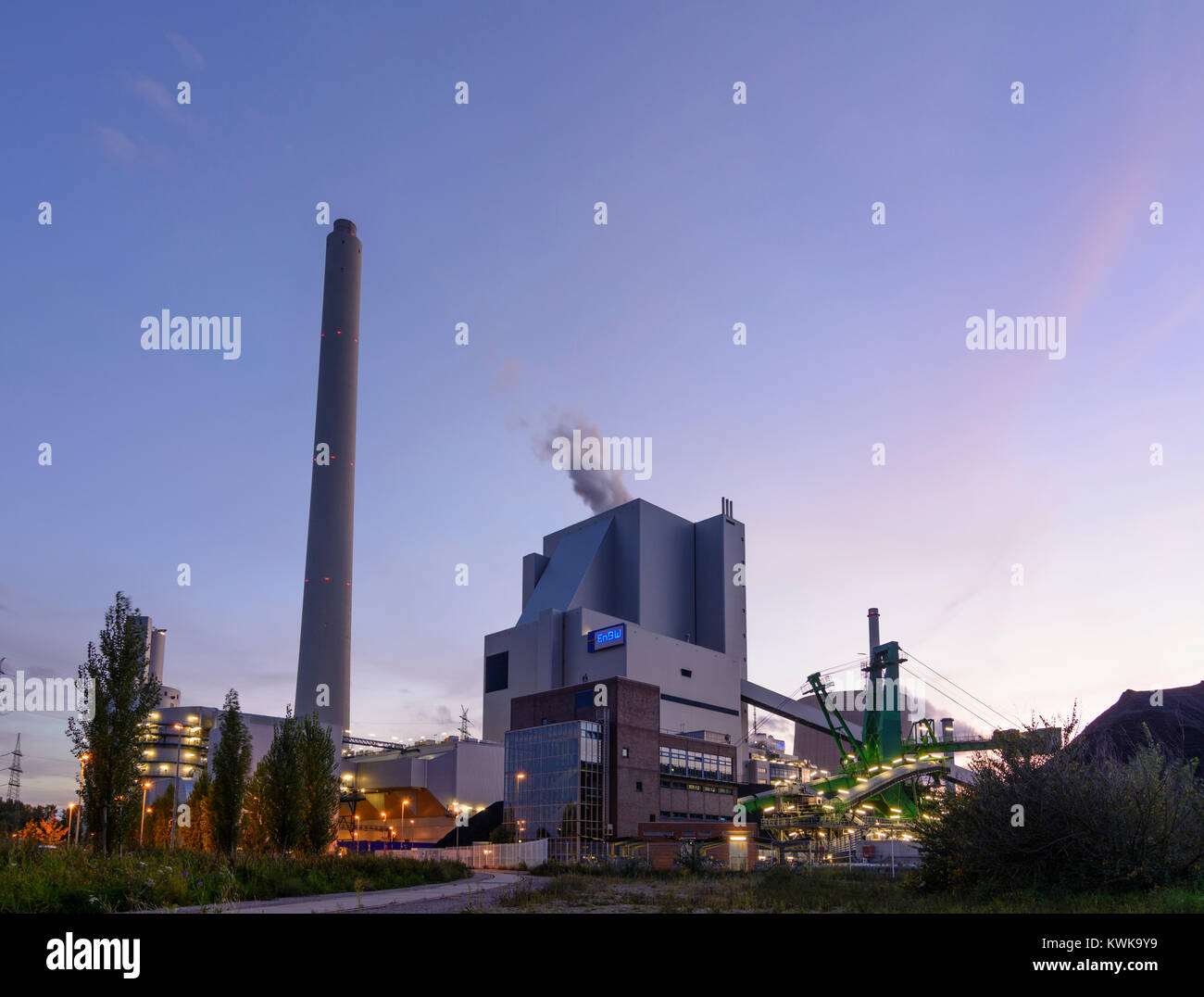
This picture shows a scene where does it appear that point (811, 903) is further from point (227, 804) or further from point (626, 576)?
point (626, 576)

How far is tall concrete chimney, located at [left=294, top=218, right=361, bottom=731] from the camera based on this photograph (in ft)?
283

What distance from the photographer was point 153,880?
20344 millimetres

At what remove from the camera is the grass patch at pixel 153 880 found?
18.2m

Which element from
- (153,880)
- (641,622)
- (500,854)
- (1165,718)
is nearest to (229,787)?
(500,854)

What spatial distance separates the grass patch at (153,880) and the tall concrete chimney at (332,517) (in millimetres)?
57640

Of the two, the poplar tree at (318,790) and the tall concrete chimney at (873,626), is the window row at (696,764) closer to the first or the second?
the tall concrete chimney at (873,626)

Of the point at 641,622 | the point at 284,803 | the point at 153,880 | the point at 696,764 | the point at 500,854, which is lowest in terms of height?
the point at 500,854

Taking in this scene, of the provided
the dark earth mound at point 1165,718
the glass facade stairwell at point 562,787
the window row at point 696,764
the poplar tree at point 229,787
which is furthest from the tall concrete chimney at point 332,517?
the dark earth mound at point 1165,718

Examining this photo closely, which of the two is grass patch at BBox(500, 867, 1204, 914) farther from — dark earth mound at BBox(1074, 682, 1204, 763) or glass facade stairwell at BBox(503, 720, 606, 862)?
dark earth mound at BBox(1074, 682, 1204, 763)

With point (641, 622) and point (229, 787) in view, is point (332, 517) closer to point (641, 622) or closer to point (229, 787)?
point (641, 622)

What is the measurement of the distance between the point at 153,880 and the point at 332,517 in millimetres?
71181

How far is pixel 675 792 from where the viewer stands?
86688 mm
